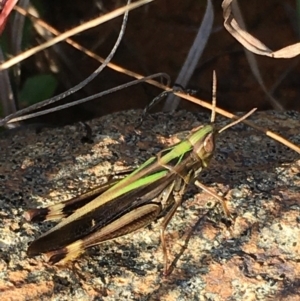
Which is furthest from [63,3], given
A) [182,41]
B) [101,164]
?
[101,164]

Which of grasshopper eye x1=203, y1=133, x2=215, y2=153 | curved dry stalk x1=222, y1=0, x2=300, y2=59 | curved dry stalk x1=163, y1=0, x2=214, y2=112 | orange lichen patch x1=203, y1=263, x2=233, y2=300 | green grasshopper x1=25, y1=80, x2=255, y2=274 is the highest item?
curved dry stalk x1=222, y1=0, x2=300, y2=59

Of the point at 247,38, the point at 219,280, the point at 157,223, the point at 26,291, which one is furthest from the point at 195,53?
the point at 26,291

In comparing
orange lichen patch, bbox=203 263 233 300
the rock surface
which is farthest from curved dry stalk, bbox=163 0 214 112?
orange lichen patch, bbox=203 263 233 300

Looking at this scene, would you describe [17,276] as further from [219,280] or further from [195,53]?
[195,53]

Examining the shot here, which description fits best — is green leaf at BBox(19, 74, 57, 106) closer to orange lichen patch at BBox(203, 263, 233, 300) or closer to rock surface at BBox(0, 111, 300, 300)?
rock surface at BBox(0, 111, 300, 300)

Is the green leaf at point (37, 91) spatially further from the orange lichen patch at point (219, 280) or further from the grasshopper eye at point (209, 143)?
the orange lichen patch at point (219, 280)

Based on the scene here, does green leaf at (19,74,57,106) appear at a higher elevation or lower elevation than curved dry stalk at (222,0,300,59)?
lower

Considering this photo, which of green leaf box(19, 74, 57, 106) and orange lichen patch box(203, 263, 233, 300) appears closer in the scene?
orange lichen patch box(203, 263, 233, 300)

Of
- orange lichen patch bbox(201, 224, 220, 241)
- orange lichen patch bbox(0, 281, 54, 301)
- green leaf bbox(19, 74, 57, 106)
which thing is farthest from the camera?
green leaf bbox(19, 74, 57, 106)
